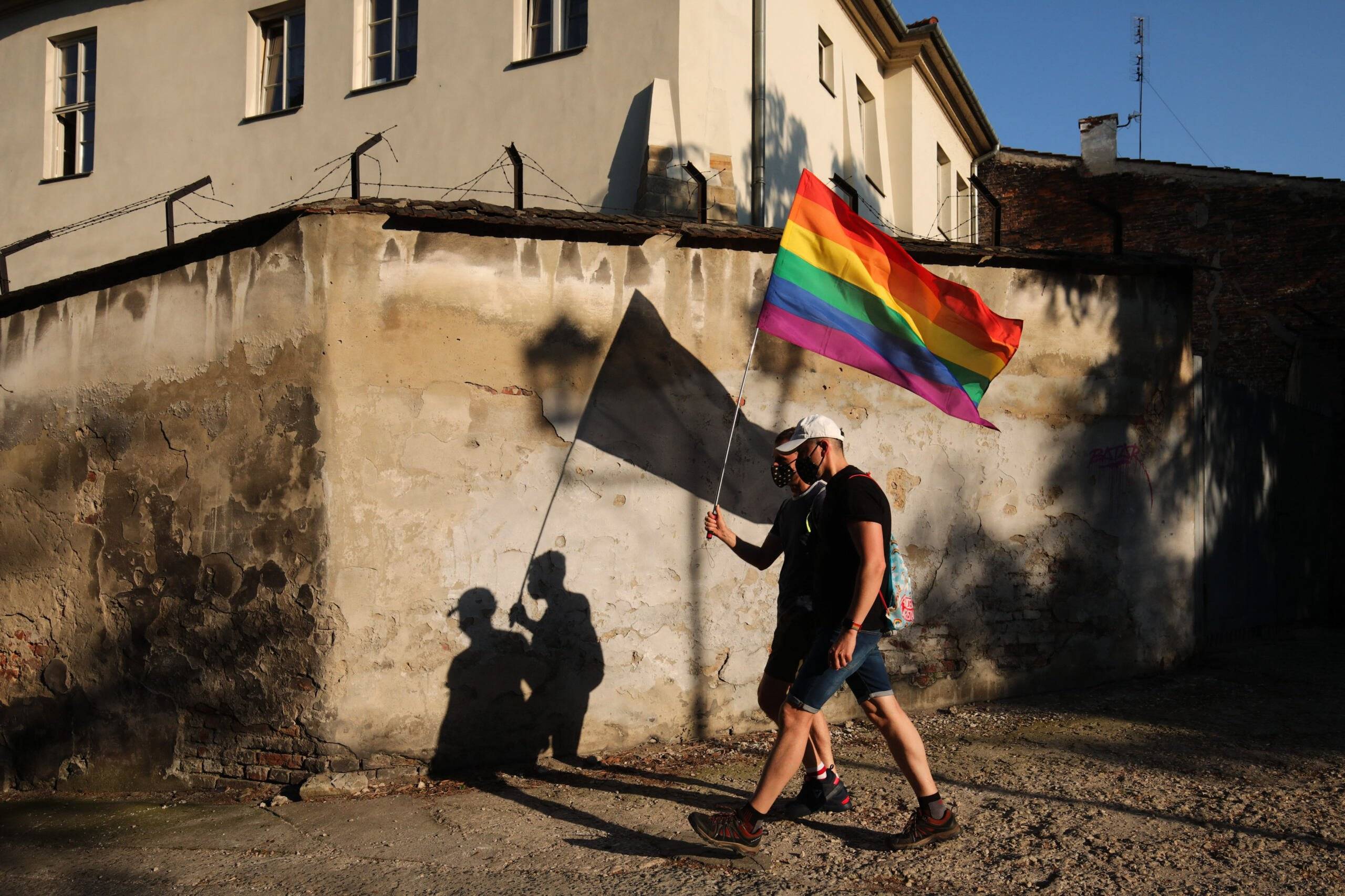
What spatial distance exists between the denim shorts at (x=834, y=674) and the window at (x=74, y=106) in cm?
1364

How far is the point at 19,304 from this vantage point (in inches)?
284

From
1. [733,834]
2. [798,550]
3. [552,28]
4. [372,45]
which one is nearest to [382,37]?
[372,45]

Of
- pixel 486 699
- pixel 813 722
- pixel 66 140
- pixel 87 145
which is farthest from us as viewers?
pixel 66 140

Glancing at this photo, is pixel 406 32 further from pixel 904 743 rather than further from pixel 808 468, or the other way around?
pixel 904 743

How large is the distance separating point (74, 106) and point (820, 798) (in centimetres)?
1436

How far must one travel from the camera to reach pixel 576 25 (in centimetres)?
1126

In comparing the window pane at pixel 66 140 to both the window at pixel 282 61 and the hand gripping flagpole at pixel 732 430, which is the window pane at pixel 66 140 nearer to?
the window at pixel 282 61

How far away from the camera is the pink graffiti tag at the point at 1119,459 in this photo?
736cm

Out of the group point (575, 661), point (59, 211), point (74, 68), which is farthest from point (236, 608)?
point (74, 68)

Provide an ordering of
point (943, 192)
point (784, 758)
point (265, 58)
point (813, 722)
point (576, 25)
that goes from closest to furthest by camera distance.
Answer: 1. point (784, 758)
2. point (813, 722)
3. point (576, 25)
4. point (265, 58)
5. point (943, 192)

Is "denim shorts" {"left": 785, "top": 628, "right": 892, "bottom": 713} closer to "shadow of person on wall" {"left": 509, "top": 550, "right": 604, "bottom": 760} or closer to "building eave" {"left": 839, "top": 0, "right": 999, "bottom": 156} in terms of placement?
"shadow of person on wall" {"left": 509, "top": 550, "right": 604, "bottom": 760}

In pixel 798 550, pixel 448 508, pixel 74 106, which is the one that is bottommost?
pixel 798 550

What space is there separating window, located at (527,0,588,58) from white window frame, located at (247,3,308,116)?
3.18 meters

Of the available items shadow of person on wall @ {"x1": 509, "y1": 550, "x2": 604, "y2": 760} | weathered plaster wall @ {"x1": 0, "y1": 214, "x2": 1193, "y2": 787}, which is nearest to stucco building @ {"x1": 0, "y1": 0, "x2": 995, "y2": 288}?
weathered plaster wall @ {"x1": 0, "y1": 214, "x2": 1193, "y2": 787}
